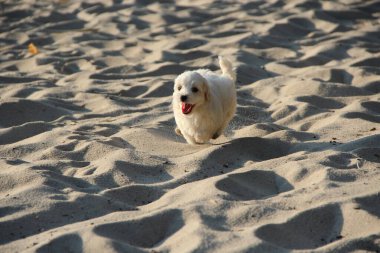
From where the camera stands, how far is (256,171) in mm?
4676

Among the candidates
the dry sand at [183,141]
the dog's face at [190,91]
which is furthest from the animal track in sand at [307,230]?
the dog's face at [190,91]

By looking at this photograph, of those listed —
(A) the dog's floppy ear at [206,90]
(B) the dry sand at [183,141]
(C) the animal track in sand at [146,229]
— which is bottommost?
(B) the dry sand at [183,141]

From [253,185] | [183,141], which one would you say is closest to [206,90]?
[183,141]

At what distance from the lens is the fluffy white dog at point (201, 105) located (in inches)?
212

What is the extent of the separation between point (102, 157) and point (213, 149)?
2.96ft

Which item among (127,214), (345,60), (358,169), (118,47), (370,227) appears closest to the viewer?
(370,227)

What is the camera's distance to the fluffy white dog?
5395 mm

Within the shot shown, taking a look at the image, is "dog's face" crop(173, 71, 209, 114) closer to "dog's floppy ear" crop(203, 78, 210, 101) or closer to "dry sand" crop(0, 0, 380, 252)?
"dog's floppy ear" crop(203, 78, 210, 101)

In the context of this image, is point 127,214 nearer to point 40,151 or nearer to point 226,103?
point 40,151

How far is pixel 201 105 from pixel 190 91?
26 centimetres

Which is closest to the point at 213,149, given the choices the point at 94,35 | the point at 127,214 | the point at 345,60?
the point at 127,214

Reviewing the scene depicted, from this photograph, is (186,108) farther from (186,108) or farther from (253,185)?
(253,185)

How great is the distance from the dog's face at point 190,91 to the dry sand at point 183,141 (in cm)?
39

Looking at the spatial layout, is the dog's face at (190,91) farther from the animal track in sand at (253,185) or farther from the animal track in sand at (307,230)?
the animal track in sand at (307,230)
